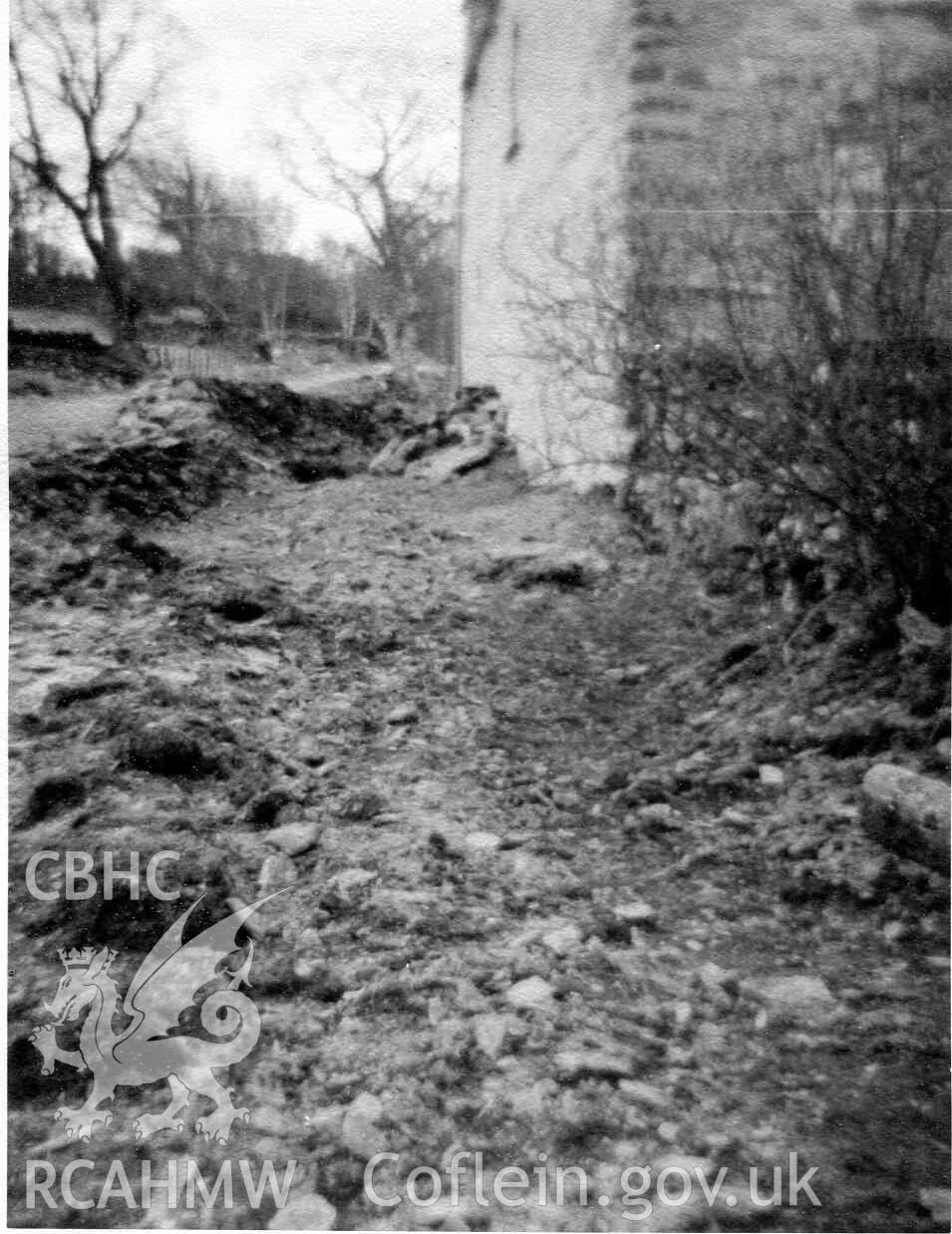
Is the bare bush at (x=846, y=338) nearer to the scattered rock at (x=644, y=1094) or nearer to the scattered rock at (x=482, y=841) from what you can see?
the scattered rock at (x=482, y=841)

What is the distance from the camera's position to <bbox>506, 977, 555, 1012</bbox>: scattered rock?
160 centimetres

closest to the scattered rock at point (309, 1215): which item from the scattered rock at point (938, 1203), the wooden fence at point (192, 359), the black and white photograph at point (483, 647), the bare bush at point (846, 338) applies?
the black and white photograph at point (483, 647)

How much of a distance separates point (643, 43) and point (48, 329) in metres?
2.36

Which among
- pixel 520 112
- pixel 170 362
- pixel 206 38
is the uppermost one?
pixel 520 112

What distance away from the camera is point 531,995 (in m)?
1.62

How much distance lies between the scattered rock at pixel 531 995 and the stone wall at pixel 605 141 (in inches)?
74.1

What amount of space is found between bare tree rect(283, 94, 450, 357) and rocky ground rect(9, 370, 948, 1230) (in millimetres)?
846

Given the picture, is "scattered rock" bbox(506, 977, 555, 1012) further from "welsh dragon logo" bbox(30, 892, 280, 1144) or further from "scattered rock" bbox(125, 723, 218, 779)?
"scattered rock" bbox(125, 723, 218, 779)

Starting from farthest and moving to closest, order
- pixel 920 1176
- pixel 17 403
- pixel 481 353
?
pixel 481 353 → pixel 17 403 → pixel 920 1176

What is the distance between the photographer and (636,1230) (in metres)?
1.36

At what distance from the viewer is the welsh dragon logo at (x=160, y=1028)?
1523 mm

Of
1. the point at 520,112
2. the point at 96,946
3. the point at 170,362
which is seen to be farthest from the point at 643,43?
the point at 96,946

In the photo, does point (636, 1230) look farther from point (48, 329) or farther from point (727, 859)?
point (48, 329)

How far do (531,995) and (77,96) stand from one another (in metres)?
2.35
